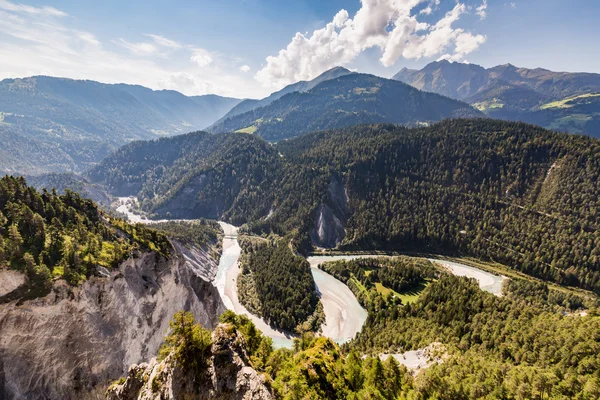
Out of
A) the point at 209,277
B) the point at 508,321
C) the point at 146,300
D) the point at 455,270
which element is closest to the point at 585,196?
the point at 455,270

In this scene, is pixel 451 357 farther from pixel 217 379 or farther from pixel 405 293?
pixel 405 293

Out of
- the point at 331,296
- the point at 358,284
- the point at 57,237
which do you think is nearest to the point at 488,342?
the point at 358,284

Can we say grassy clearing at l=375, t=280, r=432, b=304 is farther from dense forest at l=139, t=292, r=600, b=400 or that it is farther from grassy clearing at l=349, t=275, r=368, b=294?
dense forest at l=139, t=292, r=600, b=400

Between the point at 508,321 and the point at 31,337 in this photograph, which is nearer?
the point at 31,337

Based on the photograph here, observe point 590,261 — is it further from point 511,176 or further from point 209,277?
point 209,277

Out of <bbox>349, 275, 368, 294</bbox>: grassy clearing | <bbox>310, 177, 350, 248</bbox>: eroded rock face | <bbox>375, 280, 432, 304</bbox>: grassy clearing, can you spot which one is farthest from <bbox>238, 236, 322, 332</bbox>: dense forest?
<bbox>310, 177, 350, 248</bbox>: eroded rock face
